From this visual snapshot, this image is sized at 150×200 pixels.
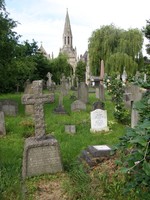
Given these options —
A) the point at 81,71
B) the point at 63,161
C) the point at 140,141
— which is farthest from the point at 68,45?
the point at 140,141

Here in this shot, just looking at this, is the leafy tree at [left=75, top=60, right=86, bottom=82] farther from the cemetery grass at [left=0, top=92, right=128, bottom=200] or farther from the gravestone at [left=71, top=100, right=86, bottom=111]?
the cemetery grass at [left=0, top=92, right=128, bottom=200]

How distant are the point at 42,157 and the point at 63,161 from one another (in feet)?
2.51

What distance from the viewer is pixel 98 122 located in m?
10.8

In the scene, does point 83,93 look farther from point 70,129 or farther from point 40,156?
point 40,156

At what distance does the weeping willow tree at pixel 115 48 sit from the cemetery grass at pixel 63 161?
2208 centimetres

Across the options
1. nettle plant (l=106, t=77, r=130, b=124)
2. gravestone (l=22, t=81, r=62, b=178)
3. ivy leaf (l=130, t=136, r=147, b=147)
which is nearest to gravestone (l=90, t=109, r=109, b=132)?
nettle plant (l=106, t=77, r=130, b=124)

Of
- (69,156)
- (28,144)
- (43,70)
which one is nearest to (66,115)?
(69,156)

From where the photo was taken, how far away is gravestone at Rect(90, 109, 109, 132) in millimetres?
10797

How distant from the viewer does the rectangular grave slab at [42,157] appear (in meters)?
6.36

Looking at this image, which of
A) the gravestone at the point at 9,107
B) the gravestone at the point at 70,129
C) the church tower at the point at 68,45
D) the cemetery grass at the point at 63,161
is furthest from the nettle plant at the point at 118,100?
the church tower at the point at 68,45

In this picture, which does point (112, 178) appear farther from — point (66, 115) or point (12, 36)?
point (12, 36)

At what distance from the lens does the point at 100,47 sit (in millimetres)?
37000

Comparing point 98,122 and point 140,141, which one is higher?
point 140,141

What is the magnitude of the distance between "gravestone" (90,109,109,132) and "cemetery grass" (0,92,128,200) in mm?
279
